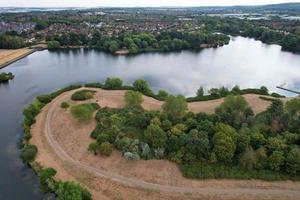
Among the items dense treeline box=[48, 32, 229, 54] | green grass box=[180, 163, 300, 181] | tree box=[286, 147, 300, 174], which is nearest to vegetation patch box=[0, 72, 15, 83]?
dense treeline box=[48, 32, 229, 54]

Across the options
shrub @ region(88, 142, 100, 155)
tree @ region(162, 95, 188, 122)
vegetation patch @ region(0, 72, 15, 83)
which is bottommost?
vegetation patch @ region(0, 72, 15, 83)

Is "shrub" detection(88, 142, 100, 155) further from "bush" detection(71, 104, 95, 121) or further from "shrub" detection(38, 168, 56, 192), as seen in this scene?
"bush" detection(71, 104, 95, 121)

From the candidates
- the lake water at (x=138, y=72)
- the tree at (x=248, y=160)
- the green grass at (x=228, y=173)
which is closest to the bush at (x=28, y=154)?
the lake water at (x=138, y=72)

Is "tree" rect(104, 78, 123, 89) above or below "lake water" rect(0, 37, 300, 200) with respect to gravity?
above

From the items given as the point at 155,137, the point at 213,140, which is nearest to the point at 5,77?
the point at 155,137

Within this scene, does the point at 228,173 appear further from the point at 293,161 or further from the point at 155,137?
the point at 155,137
